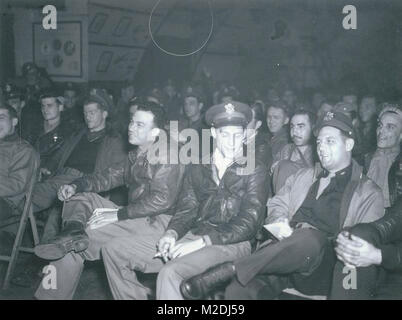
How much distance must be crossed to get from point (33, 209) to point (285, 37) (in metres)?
8.74

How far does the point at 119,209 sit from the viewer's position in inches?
130

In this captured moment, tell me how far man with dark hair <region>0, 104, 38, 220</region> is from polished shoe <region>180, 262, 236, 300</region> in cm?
231

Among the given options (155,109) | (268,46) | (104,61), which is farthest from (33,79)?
(268,46)

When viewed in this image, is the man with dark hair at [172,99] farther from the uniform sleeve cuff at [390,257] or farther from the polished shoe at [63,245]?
the uniform sleeve cuff at [390,257]

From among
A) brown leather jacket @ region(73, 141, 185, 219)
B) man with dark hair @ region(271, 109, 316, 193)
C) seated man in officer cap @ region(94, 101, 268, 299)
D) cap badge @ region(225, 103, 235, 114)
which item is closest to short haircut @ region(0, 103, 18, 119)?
brown leather jacket @ region(73, 141, 185, 219)

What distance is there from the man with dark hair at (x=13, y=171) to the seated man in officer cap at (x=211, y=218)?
1.58m

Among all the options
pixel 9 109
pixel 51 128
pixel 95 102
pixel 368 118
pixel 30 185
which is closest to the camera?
pixel 30 185

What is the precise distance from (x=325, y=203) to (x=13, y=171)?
2.91 m

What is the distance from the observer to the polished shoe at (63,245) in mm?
2943

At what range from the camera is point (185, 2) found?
912cm

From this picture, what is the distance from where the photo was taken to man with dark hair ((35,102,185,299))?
3.11 m

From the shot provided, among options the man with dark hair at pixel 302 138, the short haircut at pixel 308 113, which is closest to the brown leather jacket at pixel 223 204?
the man with dark hair at pixel 302 138

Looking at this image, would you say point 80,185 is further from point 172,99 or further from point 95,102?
point 172,99
